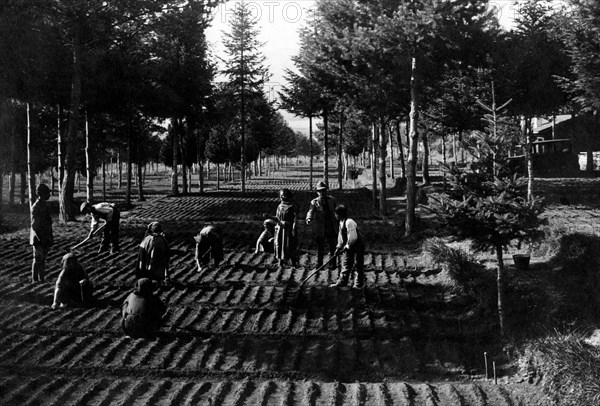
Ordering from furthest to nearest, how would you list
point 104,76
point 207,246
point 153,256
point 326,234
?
point 104,76, point 207,246, point 326,234, point 153,256

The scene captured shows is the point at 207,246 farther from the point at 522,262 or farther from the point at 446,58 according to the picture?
the point at 446,58

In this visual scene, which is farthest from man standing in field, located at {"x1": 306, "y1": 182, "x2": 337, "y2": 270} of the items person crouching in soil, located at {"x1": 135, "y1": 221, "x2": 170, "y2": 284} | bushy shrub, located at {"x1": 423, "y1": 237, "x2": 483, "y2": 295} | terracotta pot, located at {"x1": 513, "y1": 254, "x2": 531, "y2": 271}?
terracotta pot, located at {"x1": 513, "y1": 254, "x2": 531, "y2": 271}

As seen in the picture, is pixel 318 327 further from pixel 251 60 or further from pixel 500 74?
pixel 251 60

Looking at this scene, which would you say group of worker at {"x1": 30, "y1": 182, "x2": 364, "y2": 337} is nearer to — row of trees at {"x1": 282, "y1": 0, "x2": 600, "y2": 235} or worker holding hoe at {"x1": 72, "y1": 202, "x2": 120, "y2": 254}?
worker holding hoe at {"x1": 72, "y1": 202, "x2": 120, "y2": 254}

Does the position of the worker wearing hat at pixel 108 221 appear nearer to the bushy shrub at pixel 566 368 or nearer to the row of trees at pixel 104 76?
the row of trees at pixel 104 76

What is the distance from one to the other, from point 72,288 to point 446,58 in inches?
499

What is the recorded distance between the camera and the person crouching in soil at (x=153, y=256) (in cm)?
1162

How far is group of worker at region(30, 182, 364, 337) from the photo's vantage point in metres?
9.20

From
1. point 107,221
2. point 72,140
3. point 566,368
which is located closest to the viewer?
point 566,368

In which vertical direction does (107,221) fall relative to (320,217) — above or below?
below

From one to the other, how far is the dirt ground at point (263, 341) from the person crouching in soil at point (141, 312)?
18cm

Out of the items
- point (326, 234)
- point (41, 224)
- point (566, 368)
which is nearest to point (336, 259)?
point (326, 234)

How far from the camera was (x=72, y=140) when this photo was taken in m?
22.0

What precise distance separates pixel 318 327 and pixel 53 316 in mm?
4388
